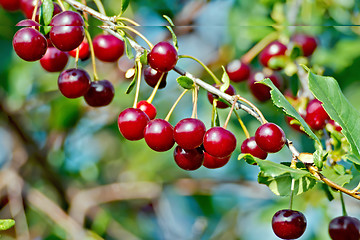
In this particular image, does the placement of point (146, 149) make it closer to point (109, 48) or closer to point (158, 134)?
point (109, 48)

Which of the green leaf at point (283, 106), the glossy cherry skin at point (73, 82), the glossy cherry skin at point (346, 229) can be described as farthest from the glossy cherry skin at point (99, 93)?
the glossy cherry skin at point (346, 229)

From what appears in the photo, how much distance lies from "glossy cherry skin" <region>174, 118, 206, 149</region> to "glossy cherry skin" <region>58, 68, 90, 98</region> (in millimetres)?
203

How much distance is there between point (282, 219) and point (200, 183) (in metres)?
1.29

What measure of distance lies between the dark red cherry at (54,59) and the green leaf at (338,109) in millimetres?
418

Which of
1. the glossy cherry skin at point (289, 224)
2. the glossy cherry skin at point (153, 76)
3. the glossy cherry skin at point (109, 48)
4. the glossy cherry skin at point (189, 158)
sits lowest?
the glossy cherry skin at point (289, 224)

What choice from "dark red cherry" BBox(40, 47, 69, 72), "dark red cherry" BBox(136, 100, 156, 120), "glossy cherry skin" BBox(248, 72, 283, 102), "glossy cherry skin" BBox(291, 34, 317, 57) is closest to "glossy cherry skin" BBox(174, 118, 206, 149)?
"dark red cherry" BBox(136, 100, 156, 120)

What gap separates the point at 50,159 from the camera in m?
1.81

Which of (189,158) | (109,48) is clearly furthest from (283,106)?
(109,48)

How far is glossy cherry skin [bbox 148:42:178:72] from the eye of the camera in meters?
0.69

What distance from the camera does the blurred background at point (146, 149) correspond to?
1.59 metres

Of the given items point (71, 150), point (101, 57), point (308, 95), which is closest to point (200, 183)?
point (71, 150)

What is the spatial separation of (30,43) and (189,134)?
25cm

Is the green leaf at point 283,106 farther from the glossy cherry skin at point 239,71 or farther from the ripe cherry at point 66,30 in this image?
the glossy cherry skin at point 239,71

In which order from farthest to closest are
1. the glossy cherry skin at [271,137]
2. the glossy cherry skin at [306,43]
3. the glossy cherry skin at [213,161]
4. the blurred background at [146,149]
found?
the blurred background at [146,149]
the glossy cherry skin at [306,43]
the glossy cherry skin at [213,161]
the glossy cherry skin at [271,137]
